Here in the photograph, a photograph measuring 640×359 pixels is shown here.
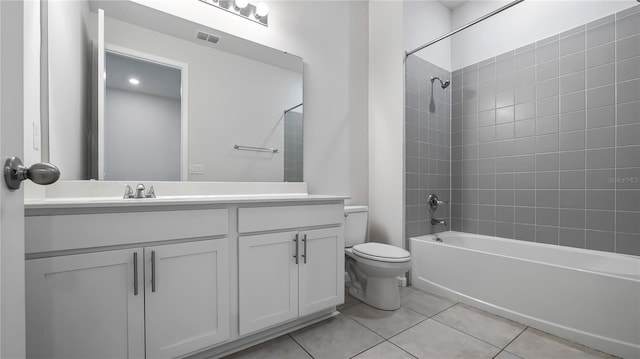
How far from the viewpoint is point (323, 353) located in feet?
4.62

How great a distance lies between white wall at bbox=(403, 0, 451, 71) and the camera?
2.38 metres

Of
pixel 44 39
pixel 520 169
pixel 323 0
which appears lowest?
pixel 520 169

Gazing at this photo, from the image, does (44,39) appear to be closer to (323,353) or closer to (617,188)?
(323,353)

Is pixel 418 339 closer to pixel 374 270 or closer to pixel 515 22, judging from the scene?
pixel 374 270

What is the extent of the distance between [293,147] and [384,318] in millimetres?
1372

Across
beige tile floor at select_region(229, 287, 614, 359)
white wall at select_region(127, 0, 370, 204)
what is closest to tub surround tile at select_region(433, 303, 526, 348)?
beige tile floor at select_region(229, 287, 614, 359)

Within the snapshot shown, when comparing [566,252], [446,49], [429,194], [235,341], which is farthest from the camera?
[446,49]

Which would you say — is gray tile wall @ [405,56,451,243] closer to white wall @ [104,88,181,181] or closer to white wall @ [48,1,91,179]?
white wall @ [104,88,181,181]

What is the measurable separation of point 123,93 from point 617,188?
3208 millimetres

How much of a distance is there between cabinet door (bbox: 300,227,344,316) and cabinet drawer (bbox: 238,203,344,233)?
7 cm

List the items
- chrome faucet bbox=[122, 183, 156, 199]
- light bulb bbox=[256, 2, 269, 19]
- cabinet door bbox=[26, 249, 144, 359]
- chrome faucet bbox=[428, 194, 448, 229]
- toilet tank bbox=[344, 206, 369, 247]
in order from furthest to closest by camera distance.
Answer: chrome faucet bbox=[428, 194, 448, 229], toilet tank bbox=[344, 206, 369, 247], light bulb bbox=[256, 2, 269, 19], chrome faucet bbox=[122, 183, 156, 199], cabinet door bbox=[26, 249, 144, 359]

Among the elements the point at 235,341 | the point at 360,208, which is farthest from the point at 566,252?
the point at 235,341

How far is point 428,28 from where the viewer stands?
2.56 m

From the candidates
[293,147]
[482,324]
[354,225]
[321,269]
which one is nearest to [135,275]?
[321,269]
